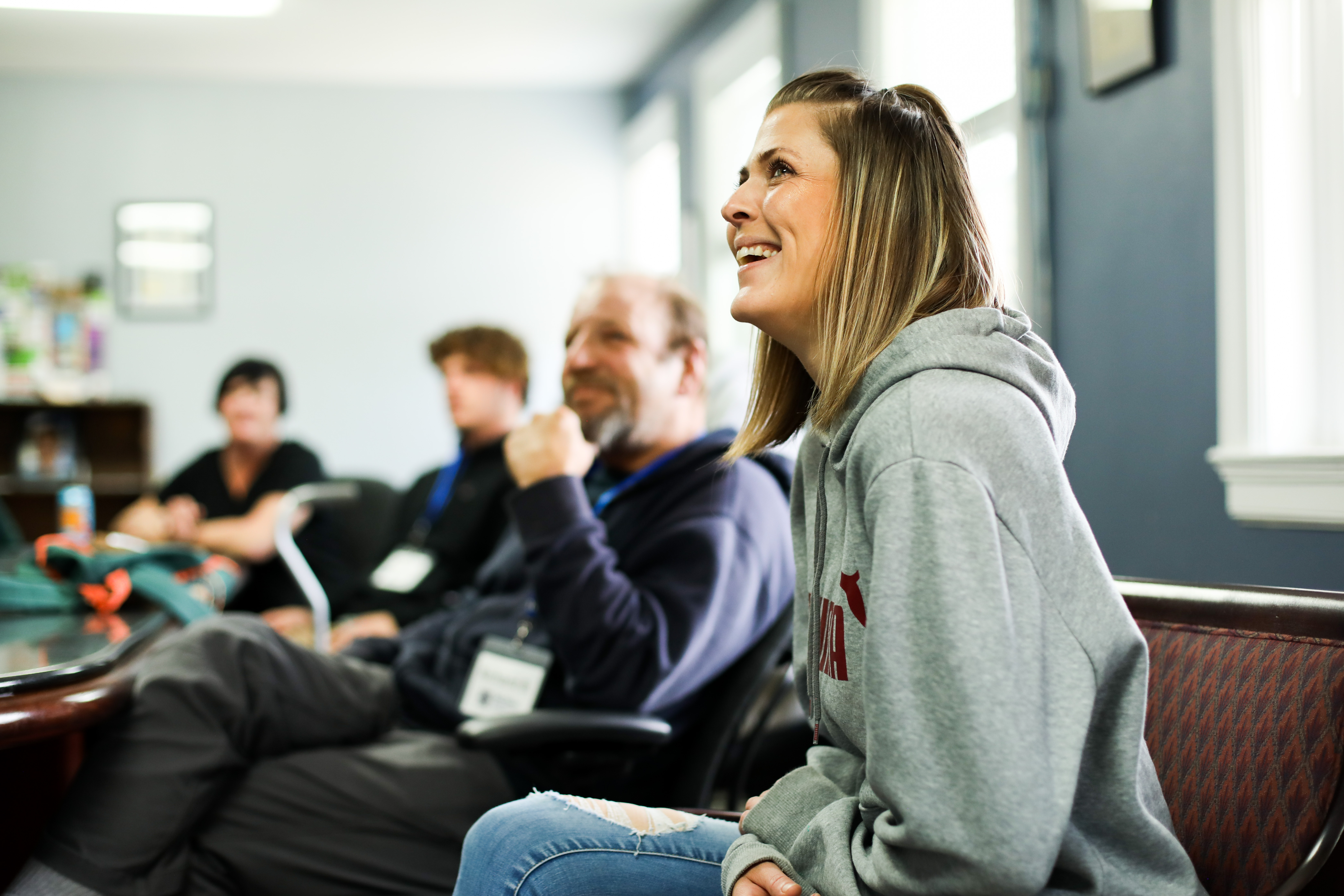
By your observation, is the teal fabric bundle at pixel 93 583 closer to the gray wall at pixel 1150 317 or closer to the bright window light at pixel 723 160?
the gray wall at pixel 1150 317

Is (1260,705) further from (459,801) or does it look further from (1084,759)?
(459,801)

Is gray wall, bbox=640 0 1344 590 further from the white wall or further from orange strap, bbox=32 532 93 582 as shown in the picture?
the white wall

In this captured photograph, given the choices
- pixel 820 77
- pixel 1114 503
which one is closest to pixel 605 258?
pixel 1114 503

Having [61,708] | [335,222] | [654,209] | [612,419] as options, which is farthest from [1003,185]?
[335,222]

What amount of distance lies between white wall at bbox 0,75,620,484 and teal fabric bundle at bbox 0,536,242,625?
366 centimetres

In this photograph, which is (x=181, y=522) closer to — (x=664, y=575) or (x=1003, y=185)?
(x=664, y=575)

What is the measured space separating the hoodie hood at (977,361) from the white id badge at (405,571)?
2.00m

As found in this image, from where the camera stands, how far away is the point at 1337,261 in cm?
178

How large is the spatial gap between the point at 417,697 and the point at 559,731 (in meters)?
0.60

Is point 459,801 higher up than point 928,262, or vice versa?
point 928,262

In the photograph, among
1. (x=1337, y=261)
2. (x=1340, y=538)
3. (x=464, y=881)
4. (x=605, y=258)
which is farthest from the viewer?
Result: (x=605, y=258)

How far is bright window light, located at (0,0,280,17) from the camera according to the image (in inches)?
177

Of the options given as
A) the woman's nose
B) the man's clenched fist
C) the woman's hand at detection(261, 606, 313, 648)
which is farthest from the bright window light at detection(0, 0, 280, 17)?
the woman's nose

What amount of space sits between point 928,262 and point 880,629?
1.10 feet
